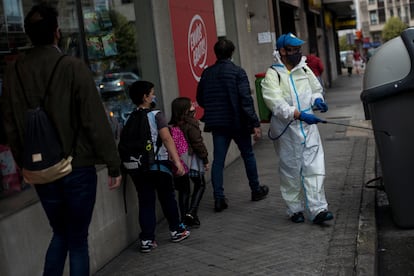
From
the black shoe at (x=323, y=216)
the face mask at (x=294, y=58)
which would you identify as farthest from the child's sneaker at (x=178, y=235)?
the face mask at (x=294, y=58)

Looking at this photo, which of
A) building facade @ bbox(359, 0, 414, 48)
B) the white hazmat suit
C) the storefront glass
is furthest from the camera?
building facade @ bbox(359, 0, 414, 48)

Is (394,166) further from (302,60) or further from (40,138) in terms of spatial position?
(40,138)

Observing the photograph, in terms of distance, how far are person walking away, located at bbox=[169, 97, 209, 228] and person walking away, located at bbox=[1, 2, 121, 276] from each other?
8.17 ft

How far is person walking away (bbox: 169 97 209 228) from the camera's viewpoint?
19.9ft

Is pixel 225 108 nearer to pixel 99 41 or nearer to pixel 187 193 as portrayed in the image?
pixel 187 193

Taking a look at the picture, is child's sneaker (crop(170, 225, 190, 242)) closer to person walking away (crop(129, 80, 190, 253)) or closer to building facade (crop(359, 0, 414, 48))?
person walking away (crop(129, 80, 190, 253))

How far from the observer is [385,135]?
5.56 meters

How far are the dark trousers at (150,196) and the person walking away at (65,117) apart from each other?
1687 millimetres

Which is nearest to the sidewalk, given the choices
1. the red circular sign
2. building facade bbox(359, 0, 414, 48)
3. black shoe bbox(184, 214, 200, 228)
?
black shoe bbox(184, 214, 200, 228)

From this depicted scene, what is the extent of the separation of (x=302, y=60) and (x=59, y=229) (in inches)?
119

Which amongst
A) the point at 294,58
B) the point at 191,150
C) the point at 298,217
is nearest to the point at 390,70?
the point at 294,58

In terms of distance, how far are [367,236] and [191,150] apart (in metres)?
1.85

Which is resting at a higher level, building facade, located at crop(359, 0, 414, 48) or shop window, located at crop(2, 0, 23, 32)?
building facade, located at crop(359, 0, 414, 48)

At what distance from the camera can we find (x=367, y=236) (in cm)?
540
